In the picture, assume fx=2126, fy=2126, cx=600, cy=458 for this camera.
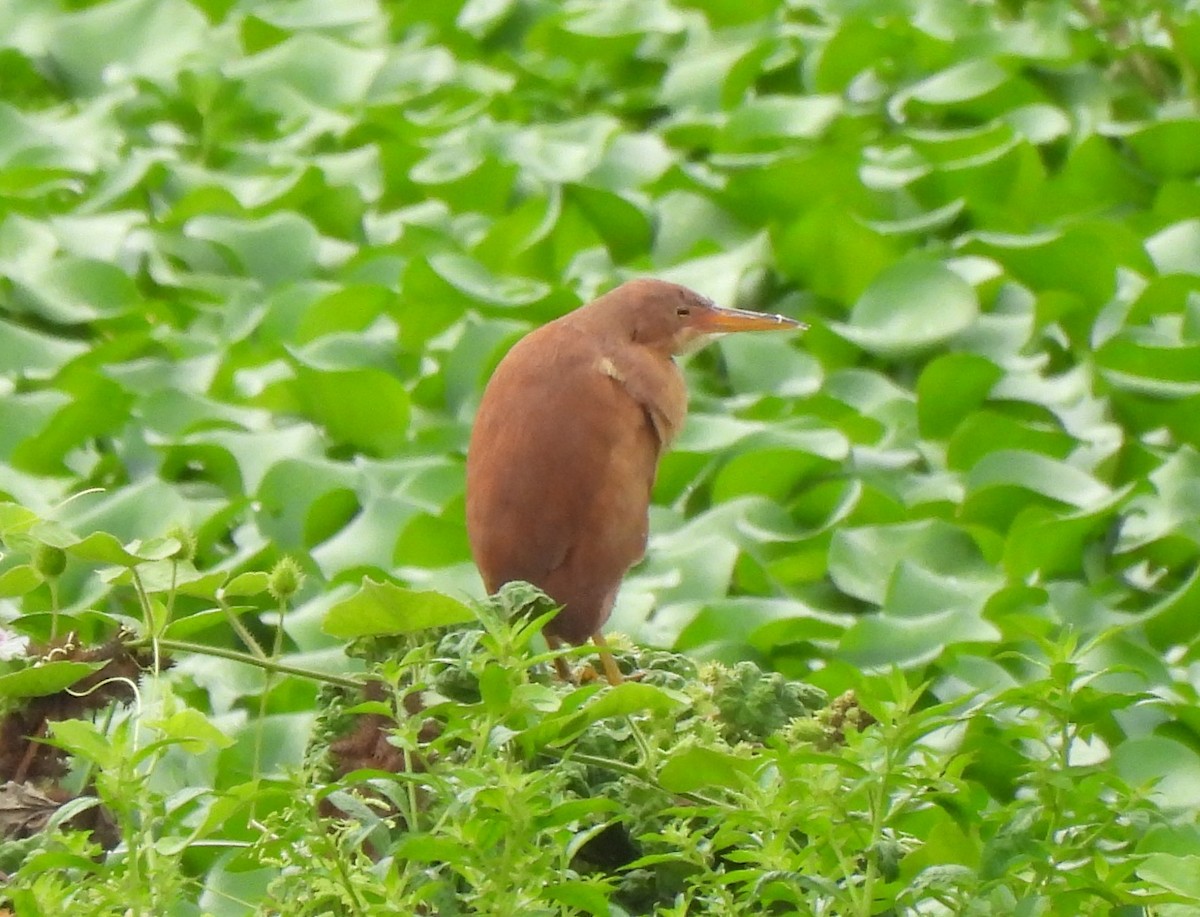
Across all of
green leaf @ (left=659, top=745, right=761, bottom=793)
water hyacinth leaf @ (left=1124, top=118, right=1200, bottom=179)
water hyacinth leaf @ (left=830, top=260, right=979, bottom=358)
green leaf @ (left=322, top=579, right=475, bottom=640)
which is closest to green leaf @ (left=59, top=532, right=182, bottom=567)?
green leaf @ (left=322, top=579, right=475, bottom=640)

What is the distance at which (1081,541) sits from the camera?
8.43 feet

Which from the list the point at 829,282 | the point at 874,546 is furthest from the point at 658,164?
the point at 874,546

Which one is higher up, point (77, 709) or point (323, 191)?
point (77, 709)

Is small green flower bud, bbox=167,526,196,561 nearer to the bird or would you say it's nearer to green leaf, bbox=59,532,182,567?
green leaf, bbox=59,532,182,567

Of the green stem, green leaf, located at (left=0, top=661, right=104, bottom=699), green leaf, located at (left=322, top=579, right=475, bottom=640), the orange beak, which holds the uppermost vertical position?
green leaf, located at (left=322, top=579, right=475, bottom=640)

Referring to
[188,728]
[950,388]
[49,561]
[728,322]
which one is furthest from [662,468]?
[188,728]

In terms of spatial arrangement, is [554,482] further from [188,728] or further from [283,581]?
[188,728]

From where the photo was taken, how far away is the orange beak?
2470 millimetres

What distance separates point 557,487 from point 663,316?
44 centimetres

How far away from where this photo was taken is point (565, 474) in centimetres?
201

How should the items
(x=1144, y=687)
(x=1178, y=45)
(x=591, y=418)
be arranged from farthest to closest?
1. (x=1178, y=45)
2. (x=1144, y=687)
3. (x=591, y=418)

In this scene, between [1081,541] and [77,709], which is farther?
[1081,541]

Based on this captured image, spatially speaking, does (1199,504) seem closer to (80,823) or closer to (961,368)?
(961,368)

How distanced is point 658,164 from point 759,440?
0.99 m
